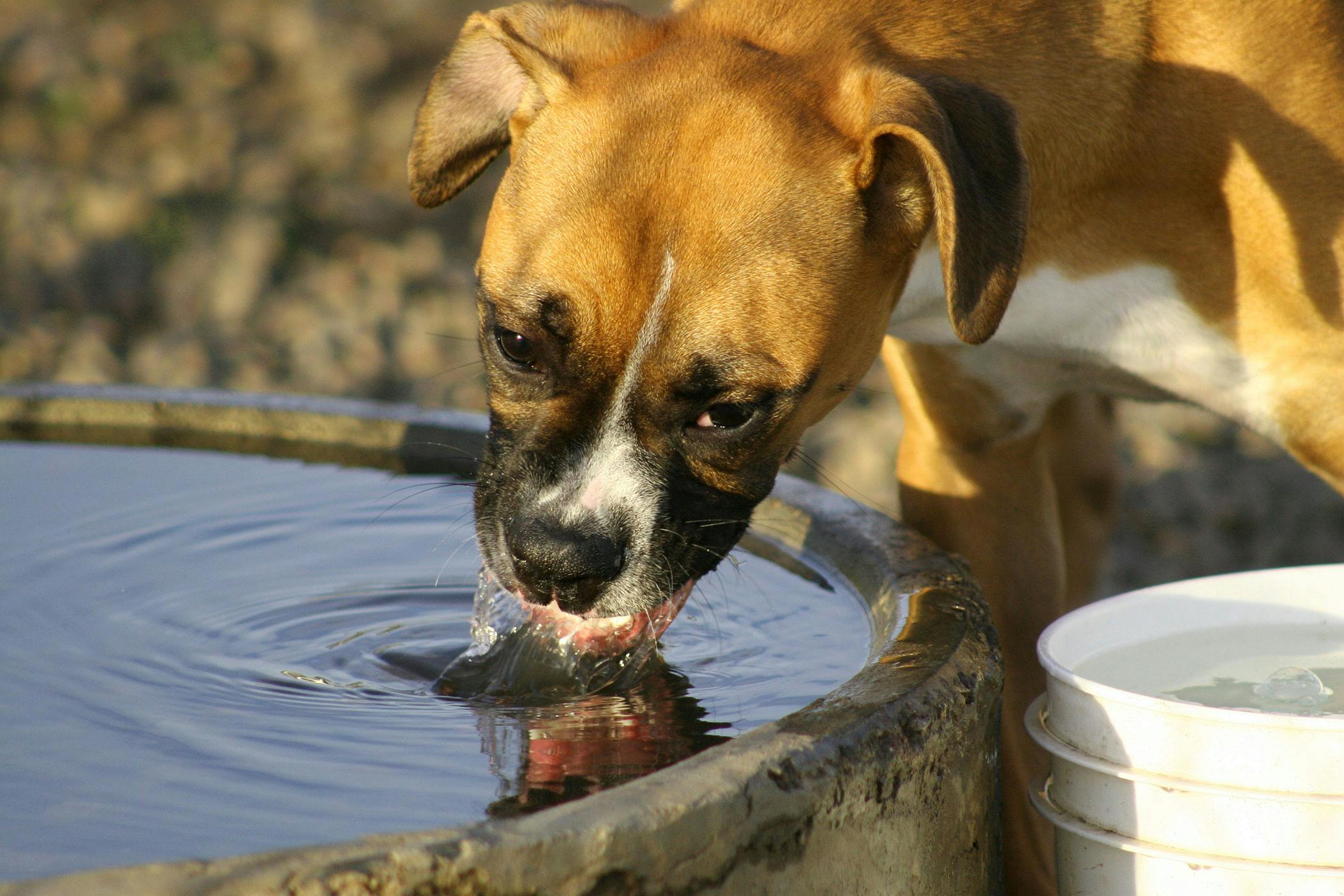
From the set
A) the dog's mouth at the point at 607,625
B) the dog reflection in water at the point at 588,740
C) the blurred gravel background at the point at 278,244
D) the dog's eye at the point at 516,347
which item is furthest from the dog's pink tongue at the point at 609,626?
the blurred gravel background at the point at 278,244

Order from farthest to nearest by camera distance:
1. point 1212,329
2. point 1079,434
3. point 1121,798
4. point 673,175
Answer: point 1079,434
point 1212,329
point 673,175
point 1121,798

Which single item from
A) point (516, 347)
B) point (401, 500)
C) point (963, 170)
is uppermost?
point (963, 170)

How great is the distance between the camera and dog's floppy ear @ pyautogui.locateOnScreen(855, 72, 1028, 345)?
268 cm

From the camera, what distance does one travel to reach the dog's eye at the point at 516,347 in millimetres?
2840

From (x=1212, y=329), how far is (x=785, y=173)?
102cm

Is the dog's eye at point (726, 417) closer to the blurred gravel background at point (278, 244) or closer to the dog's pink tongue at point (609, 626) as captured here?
the dog's pink tongue at point (609, 626)

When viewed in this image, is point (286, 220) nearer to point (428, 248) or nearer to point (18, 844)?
point (428, 248)

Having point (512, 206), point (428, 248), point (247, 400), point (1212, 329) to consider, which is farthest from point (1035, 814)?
point (428, 248)

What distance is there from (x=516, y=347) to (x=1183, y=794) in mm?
1365

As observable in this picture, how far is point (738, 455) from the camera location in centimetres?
287

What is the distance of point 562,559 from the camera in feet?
8.89

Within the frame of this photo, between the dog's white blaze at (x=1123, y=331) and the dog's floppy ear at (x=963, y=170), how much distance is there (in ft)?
1.21

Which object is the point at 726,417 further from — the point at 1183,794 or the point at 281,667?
the point at 1183,794

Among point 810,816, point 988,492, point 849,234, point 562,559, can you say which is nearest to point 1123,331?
point 988,492
